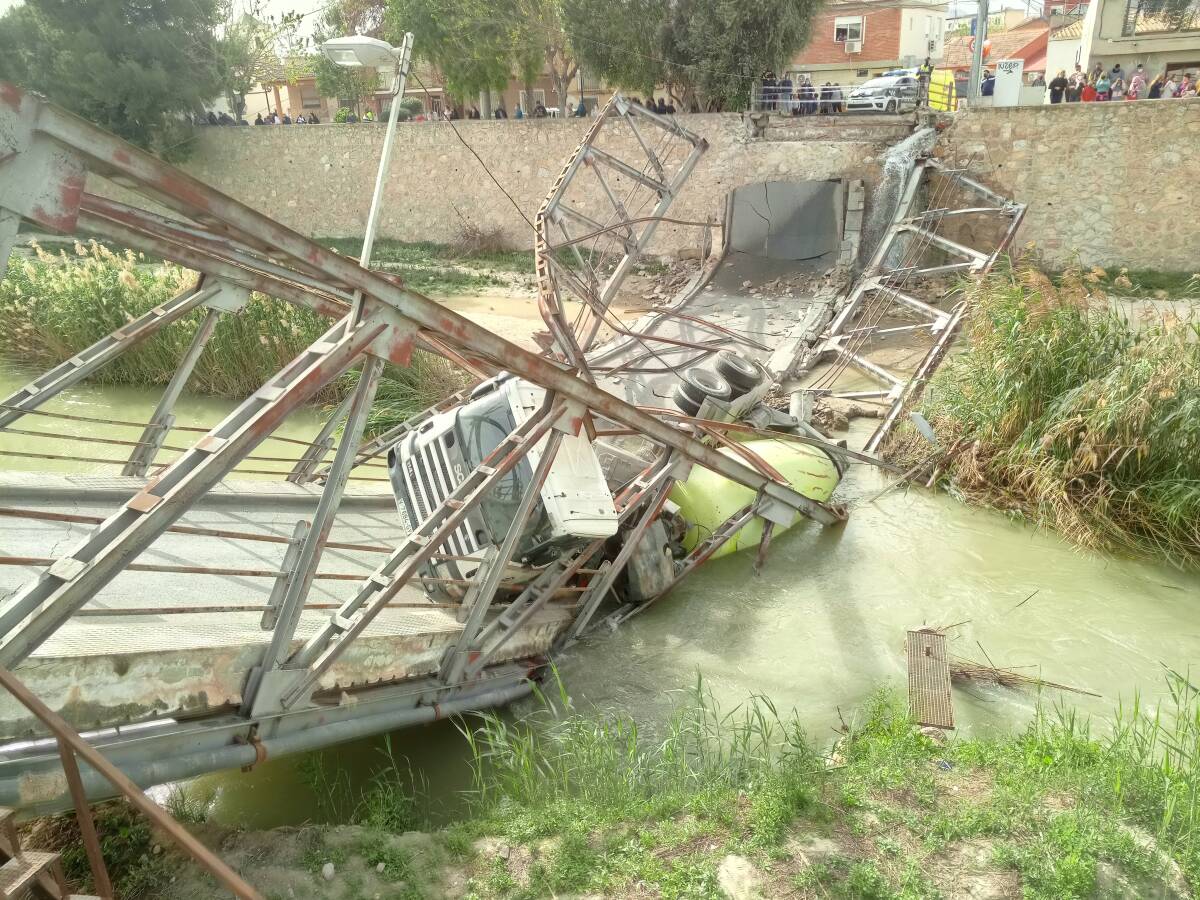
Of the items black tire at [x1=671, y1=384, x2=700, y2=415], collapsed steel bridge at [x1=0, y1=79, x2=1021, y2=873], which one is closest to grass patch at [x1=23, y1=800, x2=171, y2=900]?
collapsed steel bridge at [x1=0, y1=79, x2=1021, y2=873]

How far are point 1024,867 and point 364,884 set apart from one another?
Result: 3.33 m

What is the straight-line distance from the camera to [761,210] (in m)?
18.5

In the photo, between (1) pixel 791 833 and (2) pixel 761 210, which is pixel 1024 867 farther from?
(2) pixel 761 210

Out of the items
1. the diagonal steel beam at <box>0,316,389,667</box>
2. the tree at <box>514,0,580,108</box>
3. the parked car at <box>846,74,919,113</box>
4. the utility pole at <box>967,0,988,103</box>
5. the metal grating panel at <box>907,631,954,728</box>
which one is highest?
the tree at <box>514,0,580,108</box>

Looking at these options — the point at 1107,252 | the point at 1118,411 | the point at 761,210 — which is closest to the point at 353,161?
the point at 761,210

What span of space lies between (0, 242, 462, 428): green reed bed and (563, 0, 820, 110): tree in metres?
13.1

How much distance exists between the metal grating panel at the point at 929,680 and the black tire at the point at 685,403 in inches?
161

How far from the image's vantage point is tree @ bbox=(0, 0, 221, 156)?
25.9 metres

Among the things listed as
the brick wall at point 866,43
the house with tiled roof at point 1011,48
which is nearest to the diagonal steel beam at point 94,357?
the brick wall at point 866,43

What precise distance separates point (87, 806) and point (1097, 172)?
18.2 m

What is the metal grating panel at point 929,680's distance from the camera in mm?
5961

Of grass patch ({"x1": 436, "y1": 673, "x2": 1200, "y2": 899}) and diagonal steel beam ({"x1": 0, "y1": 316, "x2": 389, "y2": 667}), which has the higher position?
diagonal steel beam ({"x1": 0, "y1": 316, "x2": 389, "y2": 667})

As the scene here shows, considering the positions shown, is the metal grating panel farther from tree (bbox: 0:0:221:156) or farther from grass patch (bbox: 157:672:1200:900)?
tree (bbox: 0:0:221:156)

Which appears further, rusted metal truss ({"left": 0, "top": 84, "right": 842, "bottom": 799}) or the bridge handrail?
rusted metal truss ({"left": 0, "top": 84, "right": 842, "bottom": 799})
